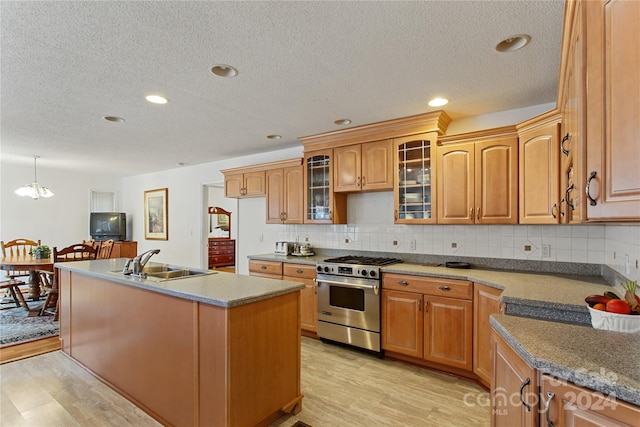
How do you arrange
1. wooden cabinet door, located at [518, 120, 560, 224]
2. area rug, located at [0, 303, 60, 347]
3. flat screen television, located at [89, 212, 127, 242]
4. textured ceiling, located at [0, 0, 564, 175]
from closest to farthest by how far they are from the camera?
textured ceiling, located at [0, 0, 564, 175], wooden cabinet door, located at [518, 120, 560, 224], area rug, located at [0, 303, 60, 347], flat screen television, located at [89, 212, 127, 242]

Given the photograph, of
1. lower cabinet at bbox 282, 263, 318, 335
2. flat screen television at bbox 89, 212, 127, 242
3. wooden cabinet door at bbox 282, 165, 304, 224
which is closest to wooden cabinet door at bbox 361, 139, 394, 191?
wooden cabinet door at bbox 282, 165, 304, 224

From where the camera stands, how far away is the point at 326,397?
2.49 meters

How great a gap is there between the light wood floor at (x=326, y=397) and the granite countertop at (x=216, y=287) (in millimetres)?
884

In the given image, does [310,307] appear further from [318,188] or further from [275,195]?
[275,195]

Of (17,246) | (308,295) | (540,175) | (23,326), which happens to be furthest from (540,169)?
(17,246)

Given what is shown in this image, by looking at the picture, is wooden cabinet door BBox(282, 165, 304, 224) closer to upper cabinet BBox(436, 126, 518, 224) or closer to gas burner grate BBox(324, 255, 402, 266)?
gas burner grate BBox(324, 255, 402, 266)

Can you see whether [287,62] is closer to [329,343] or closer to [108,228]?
[329,343]

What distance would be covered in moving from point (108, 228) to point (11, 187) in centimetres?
172

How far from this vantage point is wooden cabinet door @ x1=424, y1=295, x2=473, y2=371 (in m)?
2.68

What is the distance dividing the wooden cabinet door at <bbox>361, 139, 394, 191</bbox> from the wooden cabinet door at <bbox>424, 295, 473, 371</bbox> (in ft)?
4.11

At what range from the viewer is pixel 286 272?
3.86 metres

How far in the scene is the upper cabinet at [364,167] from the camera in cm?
343

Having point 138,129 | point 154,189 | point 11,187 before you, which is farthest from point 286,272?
point 11,187

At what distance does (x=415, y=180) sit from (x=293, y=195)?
159cm
